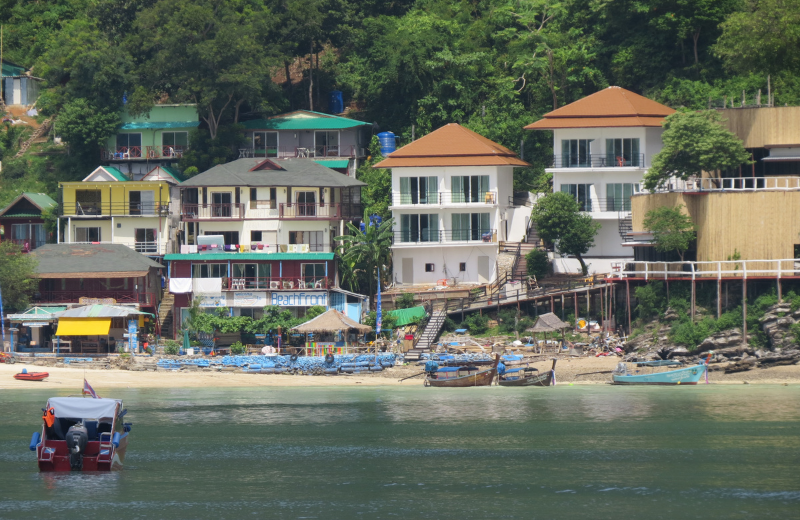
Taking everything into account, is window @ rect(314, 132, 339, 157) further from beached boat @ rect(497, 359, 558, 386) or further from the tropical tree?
beached boat @ rect(497, 359, 558, 386)

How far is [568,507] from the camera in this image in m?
40.4

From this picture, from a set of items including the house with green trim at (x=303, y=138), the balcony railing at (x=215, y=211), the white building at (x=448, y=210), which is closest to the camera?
the white building at (x=448, y=210)

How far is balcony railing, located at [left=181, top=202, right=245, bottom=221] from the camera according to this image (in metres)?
81.5

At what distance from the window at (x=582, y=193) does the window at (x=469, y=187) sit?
465 centimetres

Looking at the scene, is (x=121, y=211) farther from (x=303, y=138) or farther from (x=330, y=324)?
(x=330, y=324)

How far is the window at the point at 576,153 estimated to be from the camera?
81000 mm

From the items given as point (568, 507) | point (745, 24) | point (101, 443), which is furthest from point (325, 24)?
point (568, 507)

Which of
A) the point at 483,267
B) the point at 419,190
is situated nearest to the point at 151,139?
the point at 419,190

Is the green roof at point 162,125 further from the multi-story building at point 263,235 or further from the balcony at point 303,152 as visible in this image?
the multi-story building at point 263,235

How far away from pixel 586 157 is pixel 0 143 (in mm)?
41160

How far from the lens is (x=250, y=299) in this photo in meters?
77.9

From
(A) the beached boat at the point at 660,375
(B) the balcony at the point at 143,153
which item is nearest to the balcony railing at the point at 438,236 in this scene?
(A) the beached boat at the point at 660,375

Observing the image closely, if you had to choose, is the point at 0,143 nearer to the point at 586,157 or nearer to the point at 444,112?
the point at 444,112

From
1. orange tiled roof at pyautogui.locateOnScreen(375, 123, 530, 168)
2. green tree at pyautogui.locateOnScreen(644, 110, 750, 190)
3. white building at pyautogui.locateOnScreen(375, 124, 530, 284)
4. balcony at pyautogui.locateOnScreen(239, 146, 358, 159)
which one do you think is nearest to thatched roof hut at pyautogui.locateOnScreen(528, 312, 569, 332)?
white building at pyautogui.locateOnScreen(375, 124, 530, 284)
